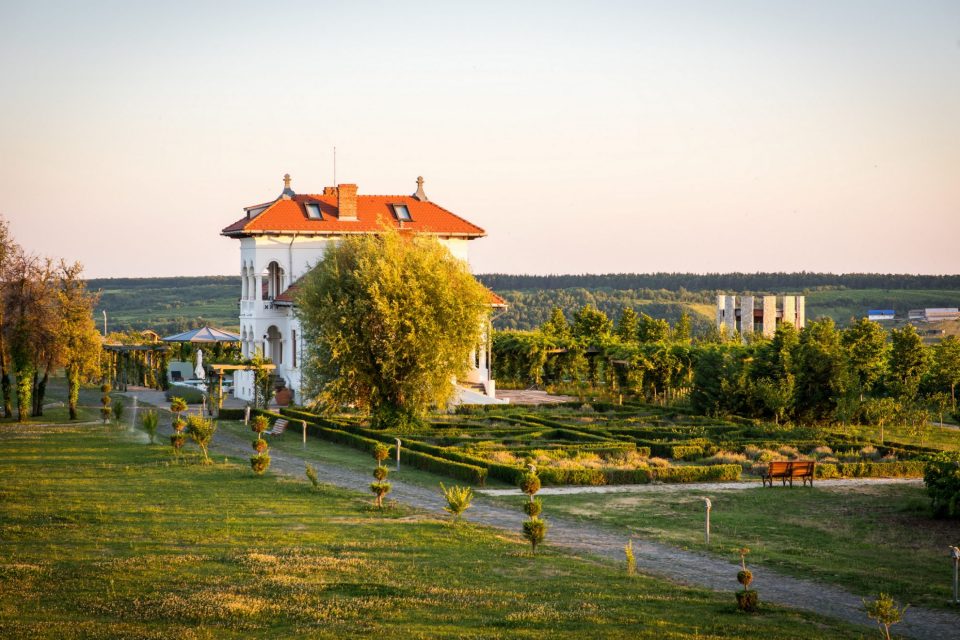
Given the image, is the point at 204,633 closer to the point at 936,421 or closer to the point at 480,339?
the point at 480,339

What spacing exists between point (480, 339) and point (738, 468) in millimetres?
12527

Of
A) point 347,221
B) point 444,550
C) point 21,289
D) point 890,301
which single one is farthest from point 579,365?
point 890,301

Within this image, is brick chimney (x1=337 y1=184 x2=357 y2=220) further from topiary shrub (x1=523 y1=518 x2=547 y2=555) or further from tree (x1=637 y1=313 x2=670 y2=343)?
topiary shrub (x1=523 y1=518 x2=547 y2=555)

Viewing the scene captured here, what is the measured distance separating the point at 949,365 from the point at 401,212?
2720cm

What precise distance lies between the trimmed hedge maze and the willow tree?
4.55 ft

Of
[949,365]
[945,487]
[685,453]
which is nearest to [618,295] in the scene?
[949,365]

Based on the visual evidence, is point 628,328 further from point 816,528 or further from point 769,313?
point 816,528

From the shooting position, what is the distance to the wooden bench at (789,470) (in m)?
26.8

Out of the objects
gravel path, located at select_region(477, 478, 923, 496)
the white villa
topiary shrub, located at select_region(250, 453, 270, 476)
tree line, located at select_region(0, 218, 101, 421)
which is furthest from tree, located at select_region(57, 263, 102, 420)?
gravel path, located at select_region(477, 478, 923, 496)

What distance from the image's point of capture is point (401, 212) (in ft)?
184

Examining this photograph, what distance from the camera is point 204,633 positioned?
12.9 m

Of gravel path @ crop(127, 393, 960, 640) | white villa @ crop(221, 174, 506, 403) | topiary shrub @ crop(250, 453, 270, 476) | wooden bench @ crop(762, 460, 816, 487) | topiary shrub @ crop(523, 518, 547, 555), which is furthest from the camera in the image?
white villa @ crop(221, 174, 506, 403)

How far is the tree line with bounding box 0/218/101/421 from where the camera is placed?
3994 centimetres

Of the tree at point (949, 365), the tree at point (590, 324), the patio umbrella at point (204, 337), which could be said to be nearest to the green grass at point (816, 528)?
the tree at point (949, 365)
